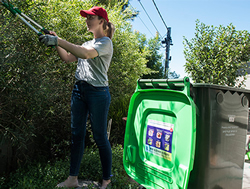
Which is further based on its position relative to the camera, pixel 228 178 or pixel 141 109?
pixel 141 109

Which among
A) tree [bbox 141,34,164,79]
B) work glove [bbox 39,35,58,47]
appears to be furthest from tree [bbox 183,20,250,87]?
tree [bbox 141,34,164,79]

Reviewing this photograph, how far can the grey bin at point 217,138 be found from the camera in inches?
76.4

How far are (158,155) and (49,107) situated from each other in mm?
1515

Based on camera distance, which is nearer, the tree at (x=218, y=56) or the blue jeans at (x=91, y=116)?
the blue jeans at (x=91, y=116)

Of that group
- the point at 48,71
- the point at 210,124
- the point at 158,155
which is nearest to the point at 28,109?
the point at 48,71

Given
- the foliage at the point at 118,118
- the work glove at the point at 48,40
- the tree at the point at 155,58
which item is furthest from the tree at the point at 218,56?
the tree at the point at 155,58

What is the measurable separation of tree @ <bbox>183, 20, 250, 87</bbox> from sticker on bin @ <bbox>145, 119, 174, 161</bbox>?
126 inches

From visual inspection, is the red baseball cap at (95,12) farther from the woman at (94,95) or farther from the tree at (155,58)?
the tree at (155,58)

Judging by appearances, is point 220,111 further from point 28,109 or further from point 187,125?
point 28,109

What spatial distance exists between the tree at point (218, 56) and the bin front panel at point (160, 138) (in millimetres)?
3131

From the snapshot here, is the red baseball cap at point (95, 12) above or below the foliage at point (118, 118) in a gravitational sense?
above

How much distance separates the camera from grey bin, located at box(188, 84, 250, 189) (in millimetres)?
1940

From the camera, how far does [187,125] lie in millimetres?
1900

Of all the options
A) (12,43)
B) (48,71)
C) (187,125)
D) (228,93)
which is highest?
(12,43)
